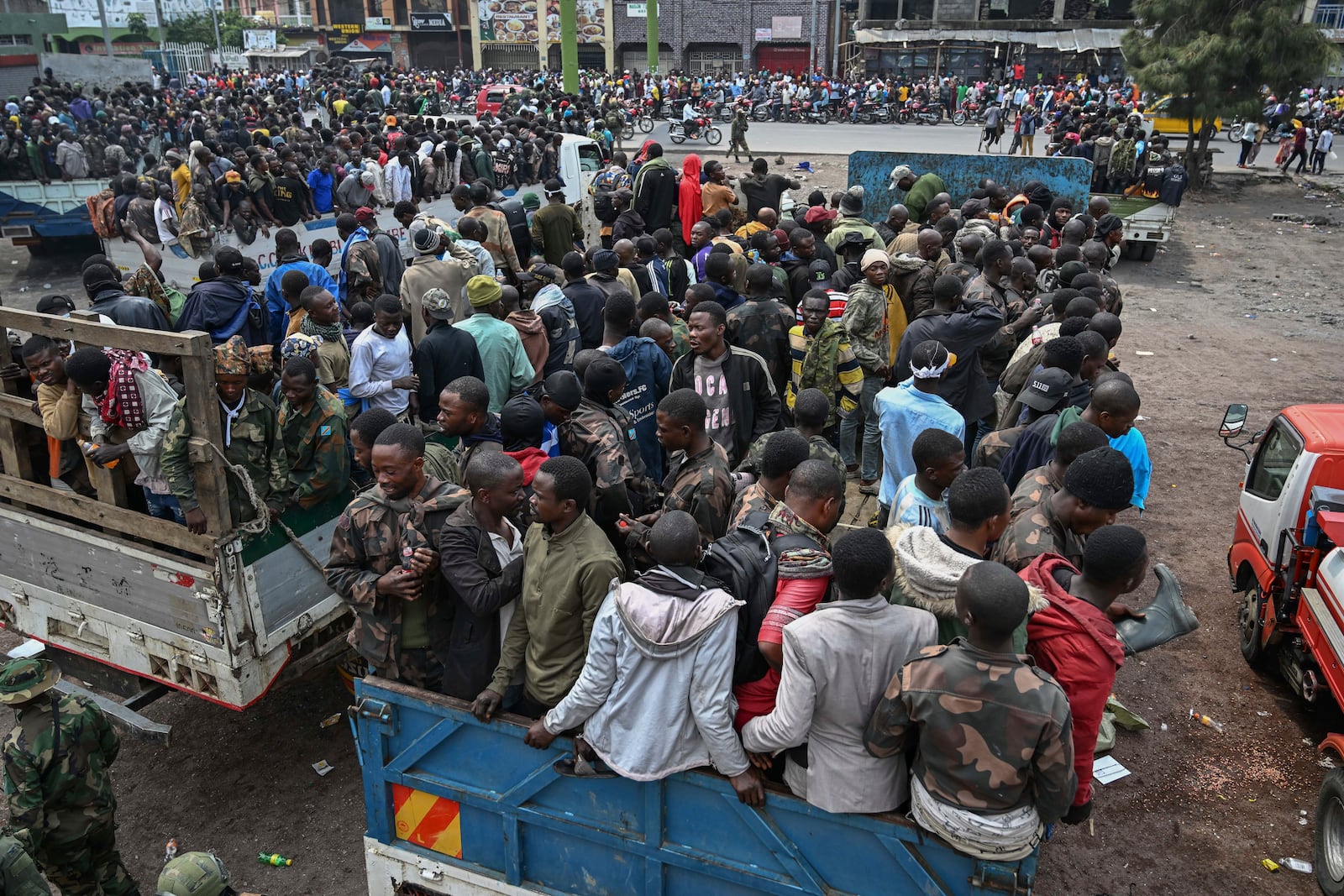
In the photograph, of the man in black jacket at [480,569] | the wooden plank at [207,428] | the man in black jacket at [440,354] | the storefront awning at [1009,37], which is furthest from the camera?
the storefront awning at [1009,37]

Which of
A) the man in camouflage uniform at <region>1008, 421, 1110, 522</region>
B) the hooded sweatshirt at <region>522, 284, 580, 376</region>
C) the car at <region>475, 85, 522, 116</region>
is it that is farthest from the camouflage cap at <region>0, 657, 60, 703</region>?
the car at <region>475, 85, 522, 116</region>

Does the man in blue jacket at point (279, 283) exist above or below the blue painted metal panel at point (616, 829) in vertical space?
above

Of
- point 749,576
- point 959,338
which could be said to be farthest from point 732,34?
point 749,576

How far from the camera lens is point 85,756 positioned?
382 centimetres

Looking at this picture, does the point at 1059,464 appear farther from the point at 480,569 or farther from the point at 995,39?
the point at 995,39

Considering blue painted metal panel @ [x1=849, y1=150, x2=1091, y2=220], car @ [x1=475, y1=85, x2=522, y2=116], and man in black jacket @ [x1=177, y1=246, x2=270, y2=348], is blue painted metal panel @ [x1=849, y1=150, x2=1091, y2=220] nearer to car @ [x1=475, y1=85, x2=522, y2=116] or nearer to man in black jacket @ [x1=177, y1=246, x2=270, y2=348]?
man in black jacket @ [x1=177, y1=246, x2=270, y2=348]

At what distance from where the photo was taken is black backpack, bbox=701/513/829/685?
3123mm

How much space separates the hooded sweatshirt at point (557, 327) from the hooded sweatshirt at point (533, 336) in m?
0.07

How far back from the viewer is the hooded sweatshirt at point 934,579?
3004 mm

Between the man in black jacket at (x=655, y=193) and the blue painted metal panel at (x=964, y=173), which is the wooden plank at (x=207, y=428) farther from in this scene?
the blue painted metal panel at (x=964, y=173)

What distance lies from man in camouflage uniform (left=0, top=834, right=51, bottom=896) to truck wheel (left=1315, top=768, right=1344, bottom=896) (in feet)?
17.1

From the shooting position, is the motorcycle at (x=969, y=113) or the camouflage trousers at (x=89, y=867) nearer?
the camouflage trousers at (x=89, y=867)

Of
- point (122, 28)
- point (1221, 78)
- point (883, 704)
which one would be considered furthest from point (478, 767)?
point (122, 28)

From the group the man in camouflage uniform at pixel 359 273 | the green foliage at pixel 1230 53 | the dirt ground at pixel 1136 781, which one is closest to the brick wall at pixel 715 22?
the green foliage at pixel 1230 53
